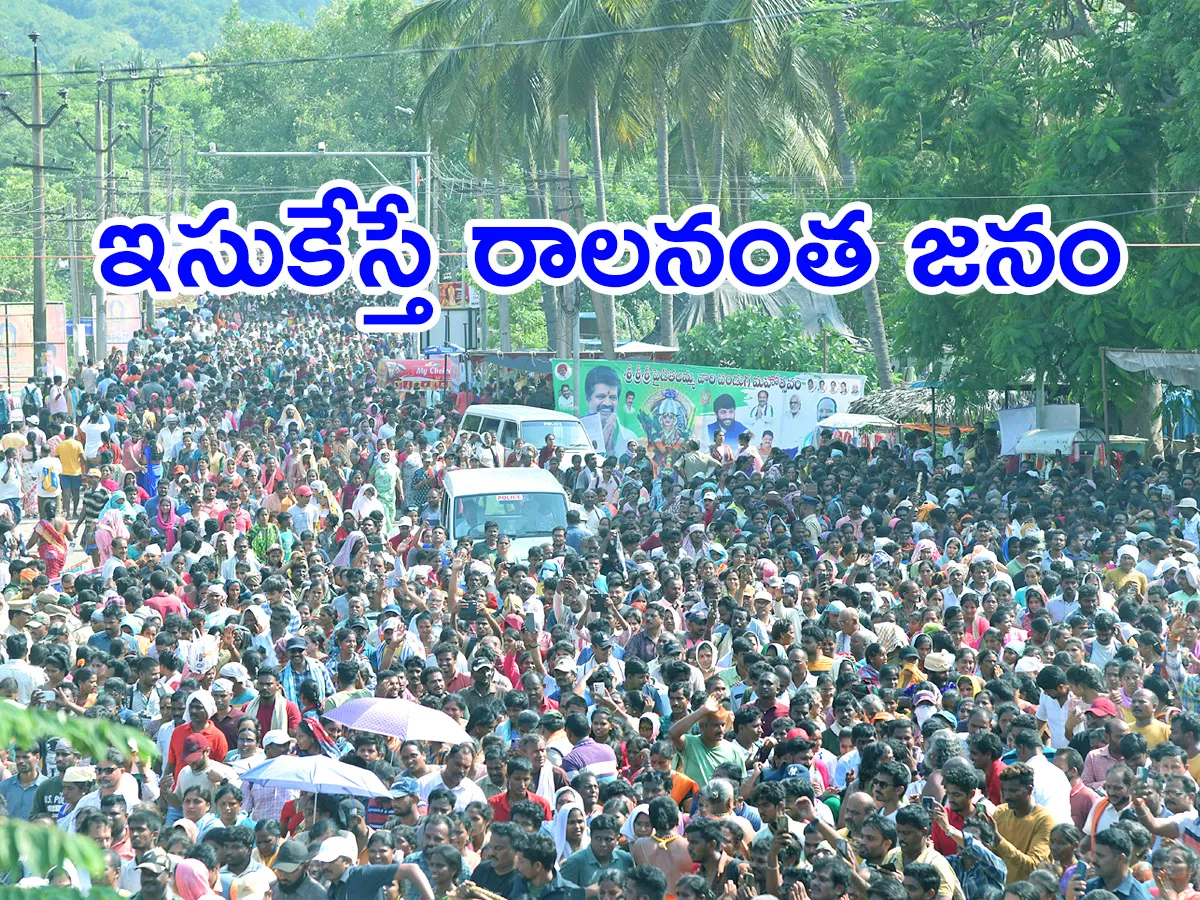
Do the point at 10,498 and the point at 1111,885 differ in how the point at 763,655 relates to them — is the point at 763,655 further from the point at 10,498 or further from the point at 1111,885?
the point at 10,498

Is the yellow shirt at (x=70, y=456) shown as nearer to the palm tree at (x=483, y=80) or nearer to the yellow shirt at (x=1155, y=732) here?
the yellow shirt at (x=1155, y=732)

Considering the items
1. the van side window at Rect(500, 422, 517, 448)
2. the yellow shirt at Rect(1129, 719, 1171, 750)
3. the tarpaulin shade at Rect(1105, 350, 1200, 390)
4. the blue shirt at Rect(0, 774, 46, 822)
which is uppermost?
the tarpaulin shade at Rect(1105, 350, 1200, 390)

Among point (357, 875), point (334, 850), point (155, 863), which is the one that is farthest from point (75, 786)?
point (357, 875)

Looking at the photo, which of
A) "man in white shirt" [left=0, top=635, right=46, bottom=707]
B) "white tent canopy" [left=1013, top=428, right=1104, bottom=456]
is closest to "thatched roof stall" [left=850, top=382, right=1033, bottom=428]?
"white tent canopy" [left=1013, top=428, right=1104, bottom=456]

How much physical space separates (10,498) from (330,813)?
13.5 meters

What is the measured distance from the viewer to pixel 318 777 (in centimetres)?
802

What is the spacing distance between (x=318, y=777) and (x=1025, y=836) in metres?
3.01

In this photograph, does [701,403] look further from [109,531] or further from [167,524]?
[109,531]

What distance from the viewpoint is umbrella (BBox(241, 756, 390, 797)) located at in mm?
7988

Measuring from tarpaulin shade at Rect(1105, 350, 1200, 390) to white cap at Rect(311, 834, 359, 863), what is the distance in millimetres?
13974

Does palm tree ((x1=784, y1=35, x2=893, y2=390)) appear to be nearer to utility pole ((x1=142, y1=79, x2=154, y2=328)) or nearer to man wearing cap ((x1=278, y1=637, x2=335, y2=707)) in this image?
man wearing cap ((x1=278, y1=637, x2=335, y2=707))

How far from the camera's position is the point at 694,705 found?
10125 mm

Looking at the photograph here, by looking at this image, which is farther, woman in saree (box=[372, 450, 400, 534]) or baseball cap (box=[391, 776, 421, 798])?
woman in saree (box=[372, 450, 400, 534])

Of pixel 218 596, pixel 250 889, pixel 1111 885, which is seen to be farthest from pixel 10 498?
pixel 1111 885
